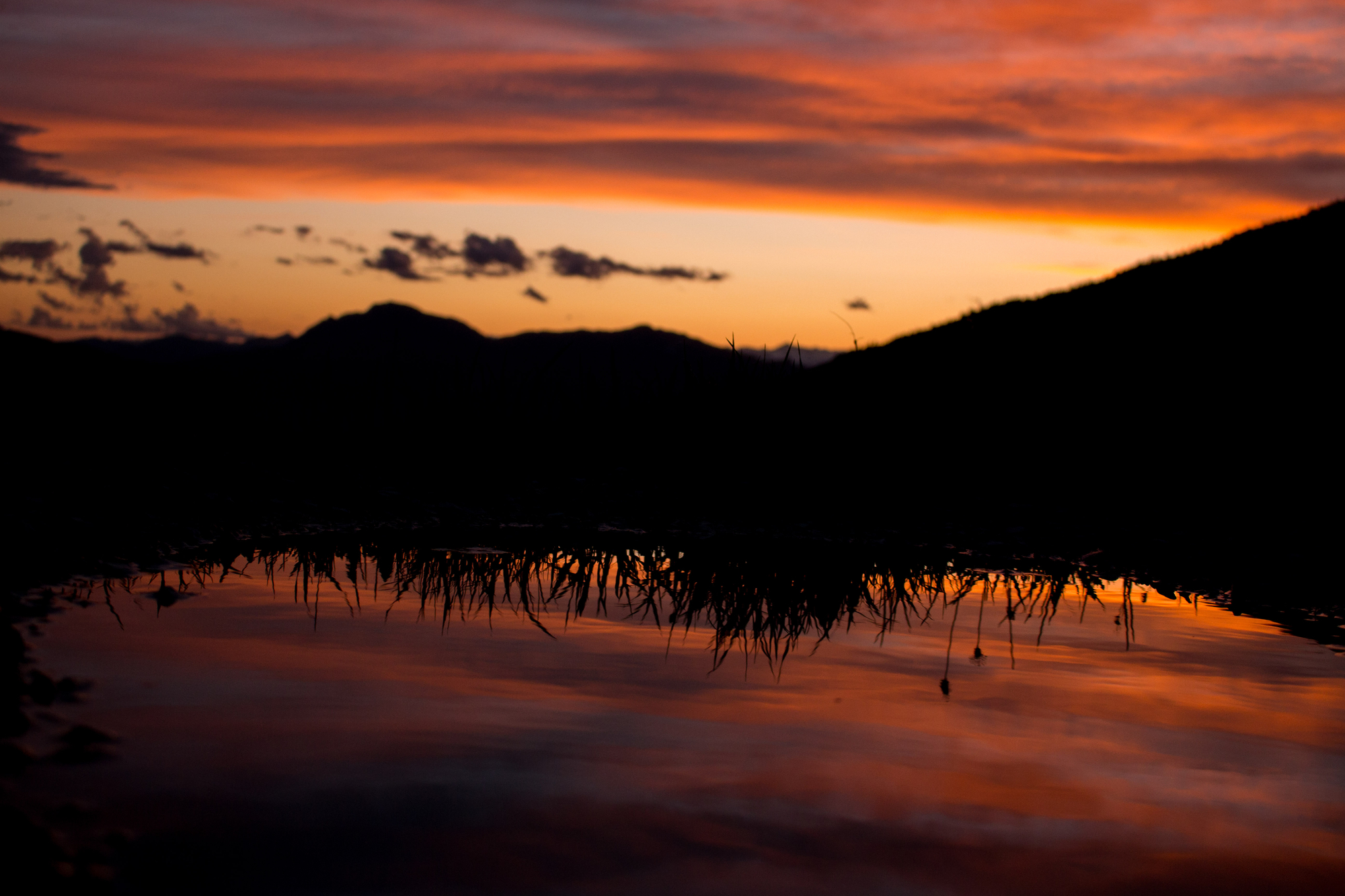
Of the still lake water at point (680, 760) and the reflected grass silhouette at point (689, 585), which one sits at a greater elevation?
the reflected grass silhouette at point (689, 585)

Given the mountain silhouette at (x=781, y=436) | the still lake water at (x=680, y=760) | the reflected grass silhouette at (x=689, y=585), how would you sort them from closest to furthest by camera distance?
1. the still lake water at (x=680, y=760)
2. the reflected grass silhouette at (x=689, y=585)
3. the mountain silhouette at (x=781, y=436)

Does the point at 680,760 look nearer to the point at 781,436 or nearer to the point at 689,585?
the point at 689,585

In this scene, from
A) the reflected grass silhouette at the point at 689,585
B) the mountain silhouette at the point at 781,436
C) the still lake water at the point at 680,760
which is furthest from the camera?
the mountain silhouette at the point at 781,436

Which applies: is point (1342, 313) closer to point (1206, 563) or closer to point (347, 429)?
point (1206, 563)

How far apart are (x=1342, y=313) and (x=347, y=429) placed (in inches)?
697

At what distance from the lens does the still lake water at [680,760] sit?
101 inches

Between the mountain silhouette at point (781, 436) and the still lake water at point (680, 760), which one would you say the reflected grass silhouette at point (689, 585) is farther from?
the mountain silhouette at point (781, 436)

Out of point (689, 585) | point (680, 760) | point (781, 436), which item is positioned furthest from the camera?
point (781, 436)

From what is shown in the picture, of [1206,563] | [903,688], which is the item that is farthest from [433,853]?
[1206,563]

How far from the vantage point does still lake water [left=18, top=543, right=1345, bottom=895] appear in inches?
101

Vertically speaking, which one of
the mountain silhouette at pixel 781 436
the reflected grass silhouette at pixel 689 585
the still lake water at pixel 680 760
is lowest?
the still lake water at pixel 680 760

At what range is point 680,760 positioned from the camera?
10.8 feet

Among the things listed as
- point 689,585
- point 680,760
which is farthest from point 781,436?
point 680,760

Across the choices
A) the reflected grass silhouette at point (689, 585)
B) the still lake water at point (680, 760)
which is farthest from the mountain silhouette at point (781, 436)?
the still lake water at point (680, 760)
